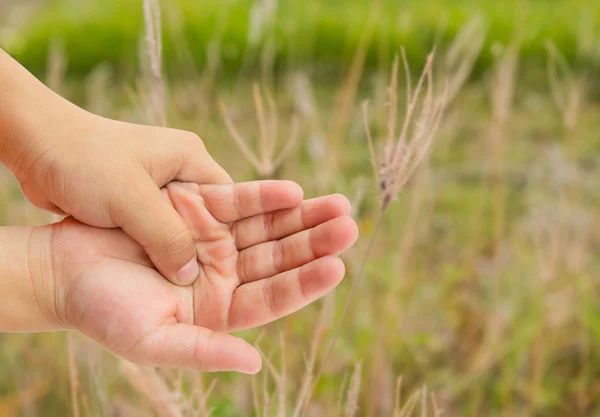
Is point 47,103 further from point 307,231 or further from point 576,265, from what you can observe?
point 576,265

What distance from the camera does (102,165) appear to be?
637 mm

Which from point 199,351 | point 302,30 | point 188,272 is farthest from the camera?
point 302,30

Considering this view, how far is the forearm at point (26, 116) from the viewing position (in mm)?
663

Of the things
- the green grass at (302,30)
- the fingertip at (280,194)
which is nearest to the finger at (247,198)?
the fingertip at (280,194)

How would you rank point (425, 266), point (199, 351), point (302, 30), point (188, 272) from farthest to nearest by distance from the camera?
point (302, 30) < point (425, 266) < point (188, 272) < point (199, 351)

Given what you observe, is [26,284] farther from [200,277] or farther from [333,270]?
[333,270]

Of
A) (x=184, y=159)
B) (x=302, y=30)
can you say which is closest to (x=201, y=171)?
(x=184, y=159)

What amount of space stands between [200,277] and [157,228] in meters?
0.07

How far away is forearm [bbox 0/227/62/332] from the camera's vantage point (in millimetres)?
628

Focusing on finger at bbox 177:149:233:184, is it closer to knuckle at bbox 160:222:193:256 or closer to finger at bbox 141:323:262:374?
knuckle at bbox 160:222:193:256

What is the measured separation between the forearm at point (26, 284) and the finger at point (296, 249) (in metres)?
0.18

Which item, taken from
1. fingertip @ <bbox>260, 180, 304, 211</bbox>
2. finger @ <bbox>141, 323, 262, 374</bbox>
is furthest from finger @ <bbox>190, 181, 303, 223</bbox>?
finger @ <bbox>141, 323, 262, 374</bbox>

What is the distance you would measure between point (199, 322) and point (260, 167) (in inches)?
6.3

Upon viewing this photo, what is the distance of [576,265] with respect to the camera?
100 centimetres
